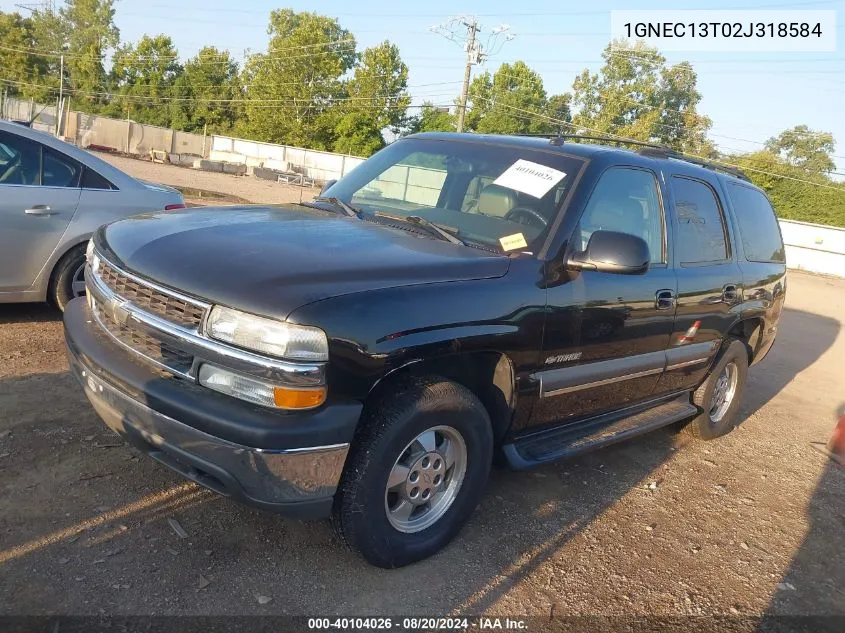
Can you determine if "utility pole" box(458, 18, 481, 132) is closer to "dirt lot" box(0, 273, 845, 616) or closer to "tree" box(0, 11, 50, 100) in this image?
"dirt lot" box(0, 273, 845, 616)

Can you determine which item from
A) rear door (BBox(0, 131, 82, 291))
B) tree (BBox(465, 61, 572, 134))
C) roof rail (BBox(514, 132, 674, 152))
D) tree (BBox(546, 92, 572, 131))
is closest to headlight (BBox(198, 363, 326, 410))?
roof rail (BBox(514, 132, 674, 152))

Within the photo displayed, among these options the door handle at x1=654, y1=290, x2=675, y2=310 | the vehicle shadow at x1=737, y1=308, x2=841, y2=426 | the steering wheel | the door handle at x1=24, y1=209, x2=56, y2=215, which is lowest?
the vehicle shadow at x1=737, y1=308, x2=841, y2=426

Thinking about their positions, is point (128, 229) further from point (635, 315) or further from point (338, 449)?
point (635, 315)

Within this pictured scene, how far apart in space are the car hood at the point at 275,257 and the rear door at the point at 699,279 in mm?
1670

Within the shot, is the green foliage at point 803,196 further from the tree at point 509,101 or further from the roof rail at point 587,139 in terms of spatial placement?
the roof rail at point 587,139

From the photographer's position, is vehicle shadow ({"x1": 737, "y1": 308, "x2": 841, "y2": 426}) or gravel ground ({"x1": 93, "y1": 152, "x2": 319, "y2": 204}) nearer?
vehicle shadow ({"x1": 737, "y1": 308, "x2": 841, "y2": 426})

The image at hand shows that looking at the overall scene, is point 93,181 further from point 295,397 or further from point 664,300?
point 664,300

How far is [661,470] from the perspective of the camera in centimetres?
491

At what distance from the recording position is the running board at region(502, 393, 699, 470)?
363 cm

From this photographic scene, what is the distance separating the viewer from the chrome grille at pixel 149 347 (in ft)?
9.20

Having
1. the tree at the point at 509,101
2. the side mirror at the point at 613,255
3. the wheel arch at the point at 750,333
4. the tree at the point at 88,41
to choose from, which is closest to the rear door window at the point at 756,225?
the wheel arch at the point at 750,333

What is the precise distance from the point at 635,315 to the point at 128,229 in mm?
2722

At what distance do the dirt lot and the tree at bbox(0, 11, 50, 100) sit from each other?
8446 centimetres

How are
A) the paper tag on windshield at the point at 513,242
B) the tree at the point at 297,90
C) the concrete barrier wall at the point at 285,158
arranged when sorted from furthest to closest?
the tree at the point at 297,90, the concrete barrier wall at the point at 285,158, the paper tag on windshield at the point at 513,242
